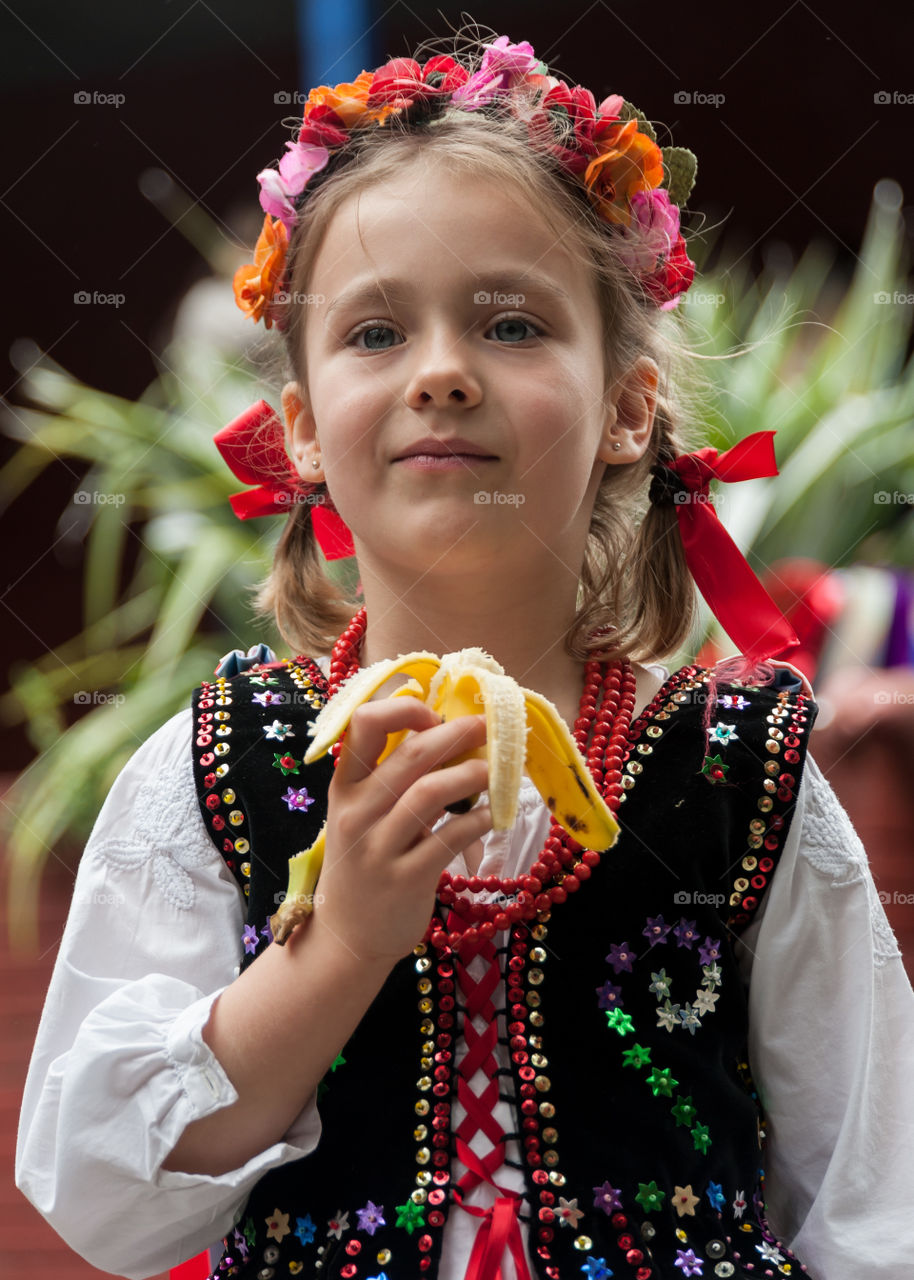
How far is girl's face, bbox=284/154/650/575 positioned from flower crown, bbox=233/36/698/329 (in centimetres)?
12

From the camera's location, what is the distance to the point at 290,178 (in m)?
1.27

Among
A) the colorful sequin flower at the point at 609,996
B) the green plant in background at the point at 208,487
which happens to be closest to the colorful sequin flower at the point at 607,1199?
the colorful sequin flower at the point at 609,996

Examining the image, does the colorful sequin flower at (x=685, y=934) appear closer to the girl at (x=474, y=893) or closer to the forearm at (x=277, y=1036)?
the girl at (x=474, y=893)

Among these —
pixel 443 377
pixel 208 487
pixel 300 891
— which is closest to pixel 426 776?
pixel 300 891

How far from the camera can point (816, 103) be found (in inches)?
98.4

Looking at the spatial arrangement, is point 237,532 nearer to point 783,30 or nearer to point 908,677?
point 908,677

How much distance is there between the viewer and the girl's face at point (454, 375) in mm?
1064

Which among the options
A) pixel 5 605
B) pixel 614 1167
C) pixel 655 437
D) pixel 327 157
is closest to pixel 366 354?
pixel 327 157

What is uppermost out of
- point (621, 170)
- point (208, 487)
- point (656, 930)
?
point (621, 170)

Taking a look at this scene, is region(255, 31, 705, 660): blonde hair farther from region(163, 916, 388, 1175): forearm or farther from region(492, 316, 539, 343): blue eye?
region(163, 916, 388, 1175): forearm

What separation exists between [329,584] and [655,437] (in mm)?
408

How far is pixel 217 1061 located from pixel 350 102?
2.94ft

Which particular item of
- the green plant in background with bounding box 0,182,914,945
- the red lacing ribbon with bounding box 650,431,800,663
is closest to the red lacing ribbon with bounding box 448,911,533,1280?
the red lacing ribbon with bounding box 650,431,800,663

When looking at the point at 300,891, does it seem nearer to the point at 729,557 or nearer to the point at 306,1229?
the point at 306,1229
